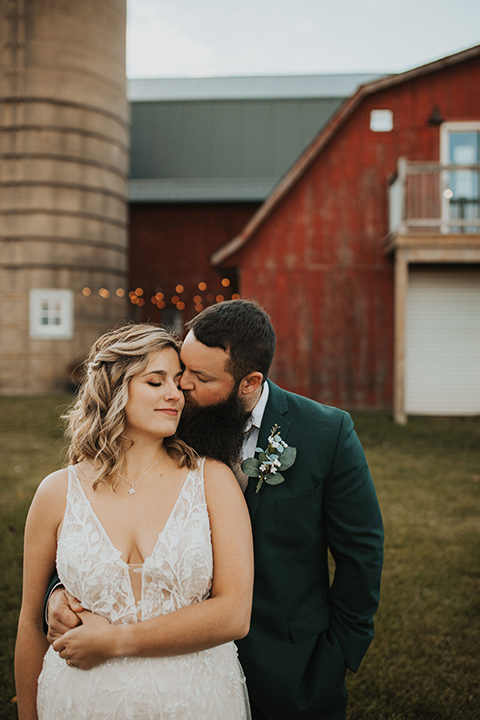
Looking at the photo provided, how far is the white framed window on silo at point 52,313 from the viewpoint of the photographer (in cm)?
1584

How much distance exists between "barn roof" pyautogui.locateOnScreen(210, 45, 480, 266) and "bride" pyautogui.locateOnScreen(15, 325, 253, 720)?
11047 mm

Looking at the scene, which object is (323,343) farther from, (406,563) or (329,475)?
(329,475)

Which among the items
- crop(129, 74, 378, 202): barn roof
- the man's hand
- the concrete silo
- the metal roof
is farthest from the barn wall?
the metal roof

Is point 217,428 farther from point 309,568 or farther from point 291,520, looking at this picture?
point 309,568

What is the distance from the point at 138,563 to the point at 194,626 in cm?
28

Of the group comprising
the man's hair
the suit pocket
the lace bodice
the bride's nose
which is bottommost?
the suit pocket

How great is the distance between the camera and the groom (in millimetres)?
2248

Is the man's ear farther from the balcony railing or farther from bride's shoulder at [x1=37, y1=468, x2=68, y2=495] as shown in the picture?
the balcony railing

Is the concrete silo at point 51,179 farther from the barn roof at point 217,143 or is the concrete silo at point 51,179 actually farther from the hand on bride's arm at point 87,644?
the hand on bride's arm at point 87,644

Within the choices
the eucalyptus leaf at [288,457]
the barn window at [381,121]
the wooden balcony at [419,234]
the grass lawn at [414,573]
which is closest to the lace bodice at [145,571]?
the eucalyptus leaf at [288,457]

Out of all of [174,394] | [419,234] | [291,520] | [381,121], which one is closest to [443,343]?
[419,234]

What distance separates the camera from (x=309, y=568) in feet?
7.55

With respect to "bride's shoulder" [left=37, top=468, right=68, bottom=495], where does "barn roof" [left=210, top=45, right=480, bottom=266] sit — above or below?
above

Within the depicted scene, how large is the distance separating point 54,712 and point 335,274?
12.0m
